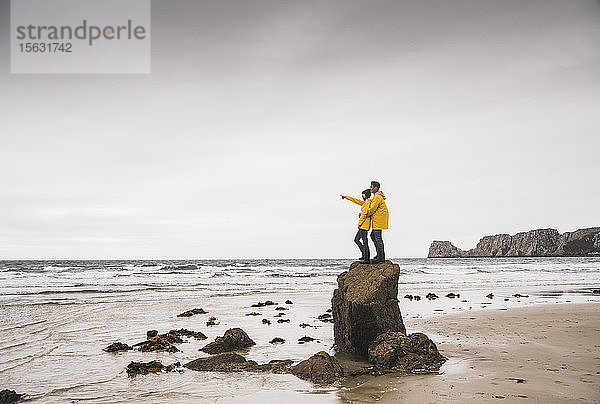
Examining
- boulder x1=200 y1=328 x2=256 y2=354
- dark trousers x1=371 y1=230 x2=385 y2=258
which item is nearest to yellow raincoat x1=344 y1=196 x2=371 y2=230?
dark trousers x1=371 y1=230 x2=385 y2=258

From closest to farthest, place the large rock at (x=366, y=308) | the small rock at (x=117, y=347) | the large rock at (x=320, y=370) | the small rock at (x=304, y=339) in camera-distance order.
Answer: the large rock at (x=320, y=370)
the large rock at (x=366, y=308)
the small rock at (x=117, y=347)
the small rock at (x=304, y=339)

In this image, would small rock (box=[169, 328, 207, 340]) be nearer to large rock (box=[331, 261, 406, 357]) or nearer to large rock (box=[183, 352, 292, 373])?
large rock (box=[183, 352, 292, 373])

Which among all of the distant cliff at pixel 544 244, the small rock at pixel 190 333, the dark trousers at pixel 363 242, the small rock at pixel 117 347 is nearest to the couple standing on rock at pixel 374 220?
the dark trousers at pixel 363 242

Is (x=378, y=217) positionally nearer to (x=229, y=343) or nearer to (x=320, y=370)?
(x=320, y=370)

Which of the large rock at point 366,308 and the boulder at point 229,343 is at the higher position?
the large rock at point 366,308

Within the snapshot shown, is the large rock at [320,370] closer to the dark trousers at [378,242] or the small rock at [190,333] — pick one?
the dark trousers at [378,242]

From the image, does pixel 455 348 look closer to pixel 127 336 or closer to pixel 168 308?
pixel 127 336

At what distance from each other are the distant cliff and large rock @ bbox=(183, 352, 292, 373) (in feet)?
398

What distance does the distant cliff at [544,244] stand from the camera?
111 metres

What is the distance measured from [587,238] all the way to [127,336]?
127521mm

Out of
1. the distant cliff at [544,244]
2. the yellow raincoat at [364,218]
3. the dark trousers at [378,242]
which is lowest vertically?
the distant cliff at [544,244]

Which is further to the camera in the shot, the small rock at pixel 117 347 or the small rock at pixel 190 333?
the small rock at pixel 190 333

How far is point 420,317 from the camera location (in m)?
13.7

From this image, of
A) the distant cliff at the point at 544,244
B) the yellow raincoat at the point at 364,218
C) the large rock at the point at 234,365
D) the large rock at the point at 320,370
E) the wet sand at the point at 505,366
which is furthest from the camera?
the distant cliff at the point at 544,244
